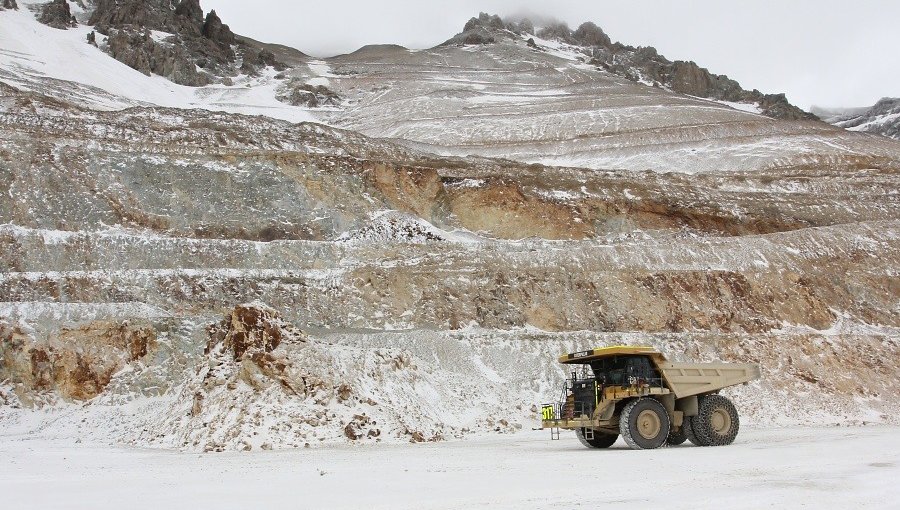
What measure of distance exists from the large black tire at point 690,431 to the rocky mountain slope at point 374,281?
5.63 metres

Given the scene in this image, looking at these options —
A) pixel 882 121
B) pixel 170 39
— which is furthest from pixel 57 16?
pixel 882 121

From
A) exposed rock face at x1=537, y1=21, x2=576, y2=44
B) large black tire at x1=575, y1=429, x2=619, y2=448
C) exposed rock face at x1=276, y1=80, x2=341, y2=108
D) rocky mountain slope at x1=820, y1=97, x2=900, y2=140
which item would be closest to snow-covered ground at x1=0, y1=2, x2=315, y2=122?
exposed rock face at x1=276, y1=80, x2=341, y2=108

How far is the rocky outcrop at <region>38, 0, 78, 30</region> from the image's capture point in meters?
92.6

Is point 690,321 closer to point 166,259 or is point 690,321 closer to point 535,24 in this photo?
point 166,259

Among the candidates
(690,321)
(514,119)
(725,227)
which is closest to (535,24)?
(514,119)

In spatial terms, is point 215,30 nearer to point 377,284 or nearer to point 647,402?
point 377,284

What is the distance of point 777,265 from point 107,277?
90.3 ft

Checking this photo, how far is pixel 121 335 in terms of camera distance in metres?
22.2

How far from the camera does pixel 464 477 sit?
1130 cm

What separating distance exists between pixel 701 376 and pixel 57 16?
10112cm

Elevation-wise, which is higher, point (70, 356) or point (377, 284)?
point (377, 284)

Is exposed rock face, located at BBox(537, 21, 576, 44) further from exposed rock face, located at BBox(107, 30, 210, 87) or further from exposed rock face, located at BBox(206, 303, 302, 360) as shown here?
exposed rock face, located at BBox(206, 303, 302, 360)

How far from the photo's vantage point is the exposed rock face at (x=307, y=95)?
9606 cm

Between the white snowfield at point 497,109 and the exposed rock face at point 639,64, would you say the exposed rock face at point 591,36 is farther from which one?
the white snowfield at point 497,109
